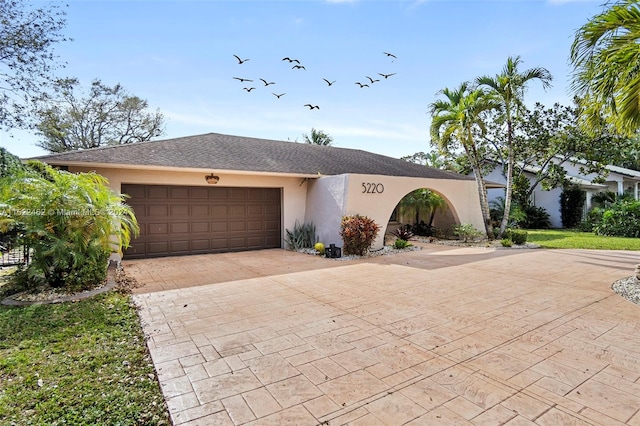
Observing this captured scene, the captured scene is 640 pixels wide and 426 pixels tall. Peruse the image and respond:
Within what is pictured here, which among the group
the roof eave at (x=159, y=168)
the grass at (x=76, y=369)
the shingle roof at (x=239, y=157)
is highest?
the shingle roof at (x=239, y=157)

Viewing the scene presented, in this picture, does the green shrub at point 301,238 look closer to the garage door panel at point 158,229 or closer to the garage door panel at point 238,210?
the garage door panel at point 238,210

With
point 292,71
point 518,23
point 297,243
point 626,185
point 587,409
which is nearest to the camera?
point 587,409

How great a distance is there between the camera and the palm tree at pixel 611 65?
5.48 m

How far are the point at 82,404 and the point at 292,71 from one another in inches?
393

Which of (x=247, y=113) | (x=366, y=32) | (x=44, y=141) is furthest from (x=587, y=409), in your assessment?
(x=44, y=141)

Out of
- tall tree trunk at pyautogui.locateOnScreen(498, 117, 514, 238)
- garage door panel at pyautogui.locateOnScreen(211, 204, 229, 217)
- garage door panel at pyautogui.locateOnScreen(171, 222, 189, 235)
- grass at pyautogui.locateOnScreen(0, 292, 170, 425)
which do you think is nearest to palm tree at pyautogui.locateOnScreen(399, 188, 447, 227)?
tall tree trunk at pyautogui.locateOnScreen(498, 117, 514, 238)

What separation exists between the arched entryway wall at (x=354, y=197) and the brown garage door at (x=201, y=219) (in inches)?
64.0

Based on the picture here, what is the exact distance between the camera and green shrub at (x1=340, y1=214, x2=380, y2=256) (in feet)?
35.1

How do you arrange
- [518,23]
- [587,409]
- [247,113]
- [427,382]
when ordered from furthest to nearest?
1. [247,113]
2. [518,23]
3. [427,382]
4. [587,409]

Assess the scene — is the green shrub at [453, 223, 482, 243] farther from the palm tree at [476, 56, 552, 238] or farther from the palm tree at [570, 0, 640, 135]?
the palm tree at [570, 0, 640, 135]

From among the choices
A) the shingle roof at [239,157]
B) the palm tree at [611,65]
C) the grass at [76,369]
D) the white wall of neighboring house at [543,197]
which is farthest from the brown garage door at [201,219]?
the white wall of neighboring house at [543,197]

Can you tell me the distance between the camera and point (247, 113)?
1855 centimetres

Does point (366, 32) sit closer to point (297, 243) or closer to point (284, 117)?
point (297, 243)

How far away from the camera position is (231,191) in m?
12.0
